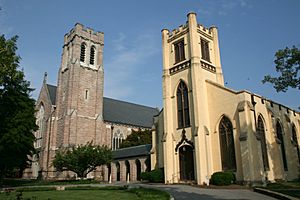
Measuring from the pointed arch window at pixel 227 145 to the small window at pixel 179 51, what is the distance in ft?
26.6

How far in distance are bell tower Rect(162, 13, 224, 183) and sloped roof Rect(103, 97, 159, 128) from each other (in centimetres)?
2604

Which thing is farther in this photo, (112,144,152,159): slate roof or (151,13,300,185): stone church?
(112,144,152,159): slate roof

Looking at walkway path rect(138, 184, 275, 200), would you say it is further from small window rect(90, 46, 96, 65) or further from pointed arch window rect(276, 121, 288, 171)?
small window rect(90, 46, 96, 65)

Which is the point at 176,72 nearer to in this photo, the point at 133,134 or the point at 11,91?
the point at 11,91

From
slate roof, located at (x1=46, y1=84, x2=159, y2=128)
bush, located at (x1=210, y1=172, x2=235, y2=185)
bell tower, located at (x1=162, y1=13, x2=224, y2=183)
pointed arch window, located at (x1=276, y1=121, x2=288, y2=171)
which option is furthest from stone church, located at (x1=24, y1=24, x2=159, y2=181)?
pointed arch window, located at (x1=276, y1=121, x2=288, y2=171)

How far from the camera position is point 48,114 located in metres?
50.0

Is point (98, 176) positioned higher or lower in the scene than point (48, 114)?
lower

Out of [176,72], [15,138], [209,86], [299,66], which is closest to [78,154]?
[15,138]

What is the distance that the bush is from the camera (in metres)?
21.4

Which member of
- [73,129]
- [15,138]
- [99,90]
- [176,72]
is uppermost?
[99,90]

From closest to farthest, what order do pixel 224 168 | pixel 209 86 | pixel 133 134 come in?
pixel 224 168 → pixel 209 86 → pixel 133 134

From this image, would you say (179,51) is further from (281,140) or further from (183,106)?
(281,140)

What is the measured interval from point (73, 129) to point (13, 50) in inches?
1004

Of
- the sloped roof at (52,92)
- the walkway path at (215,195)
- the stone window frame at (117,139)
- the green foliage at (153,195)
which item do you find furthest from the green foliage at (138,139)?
the green foliage at (153,195)
